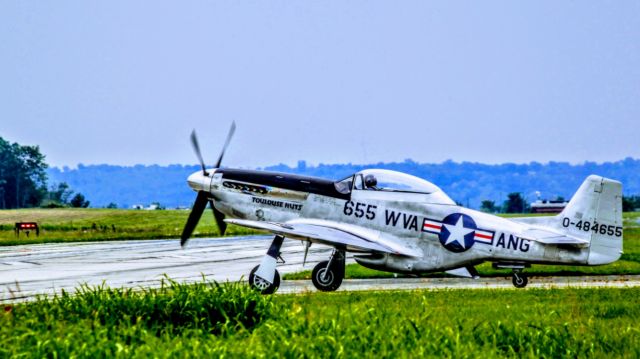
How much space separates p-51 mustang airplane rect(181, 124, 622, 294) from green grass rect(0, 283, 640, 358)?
4.32 m

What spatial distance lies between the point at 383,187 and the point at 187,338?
8372 millimetres

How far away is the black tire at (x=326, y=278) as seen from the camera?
17828mm

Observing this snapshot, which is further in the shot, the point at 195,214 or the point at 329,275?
the point at 195,214

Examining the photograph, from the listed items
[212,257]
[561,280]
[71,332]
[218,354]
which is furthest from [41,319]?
[212,257]

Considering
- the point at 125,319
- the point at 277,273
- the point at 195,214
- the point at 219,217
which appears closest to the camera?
the point at 125,319

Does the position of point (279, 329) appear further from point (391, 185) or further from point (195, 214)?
point (195, 214)

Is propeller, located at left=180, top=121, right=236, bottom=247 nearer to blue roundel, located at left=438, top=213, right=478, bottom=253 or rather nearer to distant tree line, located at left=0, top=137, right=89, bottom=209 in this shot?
blue roundel, located at left=438, top=213, right=478, bottom=253

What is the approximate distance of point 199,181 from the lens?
19.0 m

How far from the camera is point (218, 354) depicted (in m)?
8.60

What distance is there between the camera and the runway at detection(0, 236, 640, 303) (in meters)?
19.7

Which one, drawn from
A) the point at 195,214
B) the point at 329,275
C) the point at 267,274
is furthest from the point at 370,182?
the point at 195,214

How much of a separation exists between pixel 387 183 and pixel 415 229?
3.46 ft

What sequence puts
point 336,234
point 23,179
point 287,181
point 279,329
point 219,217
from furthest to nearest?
point 23,179
point 219,217
point 287,181
point 336,234
point 279,329

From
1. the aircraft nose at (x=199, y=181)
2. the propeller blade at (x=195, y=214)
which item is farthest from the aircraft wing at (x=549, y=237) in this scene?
the propeller blade at (x=195, y=214)
